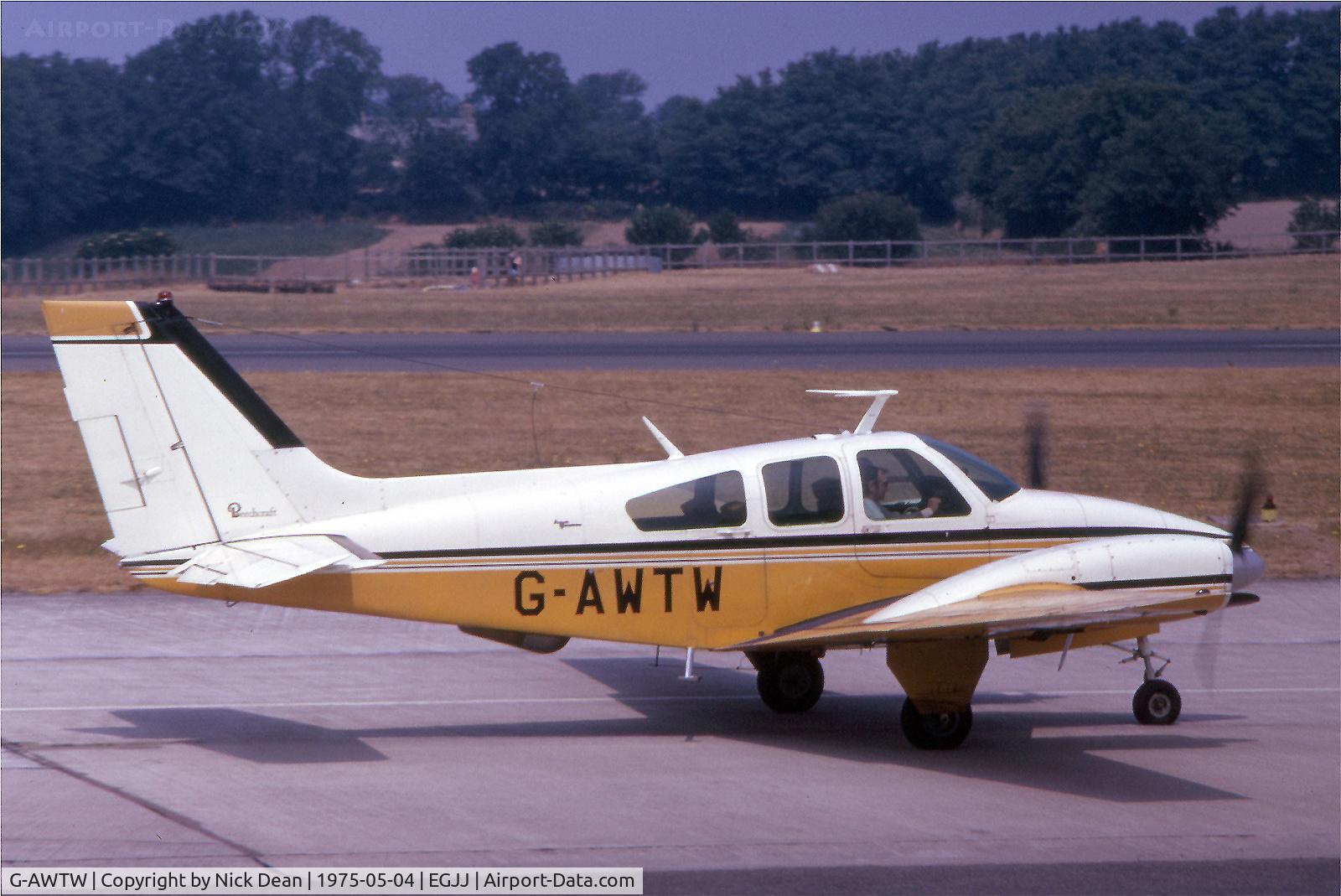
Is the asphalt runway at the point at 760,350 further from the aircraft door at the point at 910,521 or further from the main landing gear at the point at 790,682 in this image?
Answer: the aircraft door at the point at 910,521

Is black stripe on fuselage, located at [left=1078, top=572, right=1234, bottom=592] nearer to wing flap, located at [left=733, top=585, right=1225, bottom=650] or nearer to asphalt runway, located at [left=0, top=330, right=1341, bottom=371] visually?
wing flap, located at [left=733, top=585, right=1225, bottom=650]

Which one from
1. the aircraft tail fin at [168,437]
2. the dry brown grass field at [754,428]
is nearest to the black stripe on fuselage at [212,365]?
the aircraft tail fin at [168,437]

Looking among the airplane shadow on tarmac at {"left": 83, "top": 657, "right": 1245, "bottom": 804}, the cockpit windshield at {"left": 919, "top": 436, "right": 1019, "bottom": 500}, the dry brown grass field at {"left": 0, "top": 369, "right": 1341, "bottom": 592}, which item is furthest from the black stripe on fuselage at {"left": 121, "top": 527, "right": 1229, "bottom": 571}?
the dry brown grass field at {"left": 0, "top": 369, "right": 1341, "bottom": 592}

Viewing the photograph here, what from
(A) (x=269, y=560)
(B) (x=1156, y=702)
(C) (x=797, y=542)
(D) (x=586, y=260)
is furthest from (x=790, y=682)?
(D) (x=586, y=260)

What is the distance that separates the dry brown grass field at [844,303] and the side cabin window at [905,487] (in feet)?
110

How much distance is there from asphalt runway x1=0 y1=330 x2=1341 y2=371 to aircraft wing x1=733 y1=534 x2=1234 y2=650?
867 inches

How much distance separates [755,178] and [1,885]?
342ft

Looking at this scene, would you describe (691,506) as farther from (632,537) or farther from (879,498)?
(879,498)

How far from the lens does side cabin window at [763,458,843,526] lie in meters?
9.83

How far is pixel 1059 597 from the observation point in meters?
8.96

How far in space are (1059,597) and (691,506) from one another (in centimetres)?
267

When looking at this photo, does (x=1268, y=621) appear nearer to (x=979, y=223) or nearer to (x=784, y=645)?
(x=784, y=645)

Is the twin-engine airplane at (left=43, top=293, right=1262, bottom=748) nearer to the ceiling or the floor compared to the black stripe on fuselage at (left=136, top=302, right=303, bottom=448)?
nearer to the floor

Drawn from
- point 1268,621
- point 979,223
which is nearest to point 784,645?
point 1268,621
